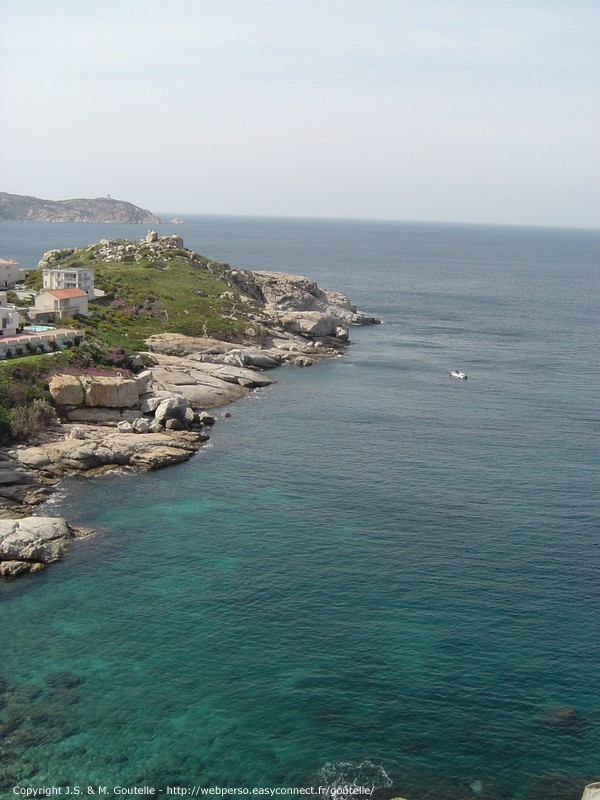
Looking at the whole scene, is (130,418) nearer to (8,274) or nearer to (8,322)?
(8,322)

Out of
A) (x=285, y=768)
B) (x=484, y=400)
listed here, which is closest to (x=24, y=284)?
(x=484, y=400)

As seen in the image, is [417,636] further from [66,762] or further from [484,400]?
[484,400]

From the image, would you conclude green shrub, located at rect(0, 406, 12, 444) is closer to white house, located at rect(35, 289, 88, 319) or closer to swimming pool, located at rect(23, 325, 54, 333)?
swimming pool, located at rect(23, 325, 54, 333)

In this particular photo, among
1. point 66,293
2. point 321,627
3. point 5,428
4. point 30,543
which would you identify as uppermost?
point 66,293

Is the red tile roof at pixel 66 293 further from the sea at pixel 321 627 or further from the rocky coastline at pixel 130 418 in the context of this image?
the sea at pixel 321 627

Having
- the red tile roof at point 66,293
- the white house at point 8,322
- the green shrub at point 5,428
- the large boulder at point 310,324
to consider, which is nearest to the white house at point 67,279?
the red tile roof at point 66,293

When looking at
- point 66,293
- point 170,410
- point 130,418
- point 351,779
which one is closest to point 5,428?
point 130,418
